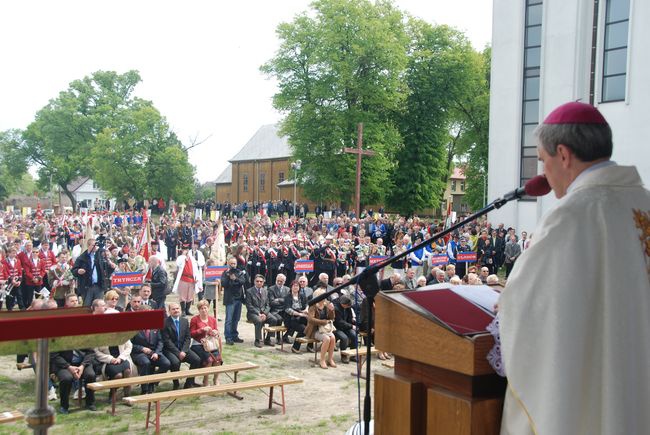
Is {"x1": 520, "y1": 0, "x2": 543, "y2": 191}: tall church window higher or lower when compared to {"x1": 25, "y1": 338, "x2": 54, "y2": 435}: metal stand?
higher

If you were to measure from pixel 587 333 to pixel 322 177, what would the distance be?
38.3 meters

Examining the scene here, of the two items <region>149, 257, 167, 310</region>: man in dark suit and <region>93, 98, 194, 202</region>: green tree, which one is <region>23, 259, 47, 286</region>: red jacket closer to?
<region>149, 257, 167, 310</region>: man in dark suit

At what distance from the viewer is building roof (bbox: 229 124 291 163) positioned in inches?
2889

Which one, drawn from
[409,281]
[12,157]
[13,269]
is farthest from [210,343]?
[12,157]

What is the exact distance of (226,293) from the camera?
14.4m

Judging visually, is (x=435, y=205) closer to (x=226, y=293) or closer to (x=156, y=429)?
(x=226, y=293)

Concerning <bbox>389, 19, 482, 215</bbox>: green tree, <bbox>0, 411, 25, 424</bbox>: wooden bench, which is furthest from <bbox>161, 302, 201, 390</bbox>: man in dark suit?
<bbox>389, 19, 482, 215</bbox>: green tree

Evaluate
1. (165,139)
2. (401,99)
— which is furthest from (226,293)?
(165,139)

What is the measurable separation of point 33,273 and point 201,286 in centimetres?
409

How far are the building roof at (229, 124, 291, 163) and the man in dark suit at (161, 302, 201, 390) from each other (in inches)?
2423

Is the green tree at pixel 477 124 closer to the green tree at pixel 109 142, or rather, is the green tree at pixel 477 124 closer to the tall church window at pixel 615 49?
the tall church window at pixel 615 49

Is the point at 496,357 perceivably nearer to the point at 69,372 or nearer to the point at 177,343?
the point at 69,372

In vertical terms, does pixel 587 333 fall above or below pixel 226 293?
above

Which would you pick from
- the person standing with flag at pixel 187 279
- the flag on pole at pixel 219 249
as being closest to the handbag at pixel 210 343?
the person standing with flag at pixel 187 279
